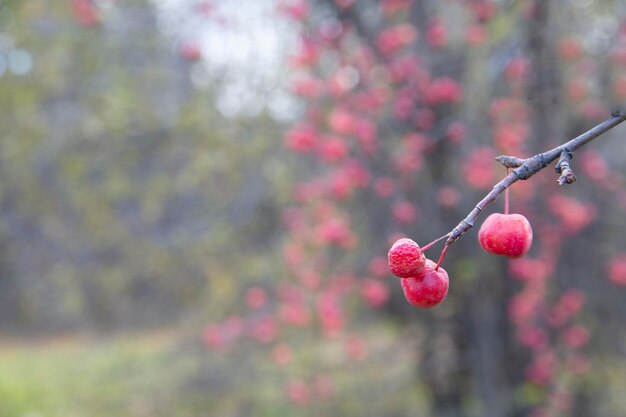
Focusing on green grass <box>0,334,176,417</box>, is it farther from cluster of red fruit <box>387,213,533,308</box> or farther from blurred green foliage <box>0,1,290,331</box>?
cluster of red fruit <box>387,213,533,308</box>

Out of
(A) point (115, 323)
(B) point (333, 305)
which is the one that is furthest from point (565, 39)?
(A) point (115, 323)

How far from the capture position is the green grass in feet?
24.4

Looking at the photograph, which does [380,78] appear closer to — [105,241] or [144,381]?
[105,241]

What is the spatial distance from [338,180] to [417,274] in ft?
9.77

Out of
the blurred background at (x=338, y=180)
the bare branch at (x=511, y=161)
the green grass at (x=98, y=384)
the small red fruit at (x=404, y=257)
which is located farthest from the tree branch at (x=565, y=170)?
the green grass at (x=98, y=384)

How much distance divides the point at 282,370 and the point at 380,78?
314 cm

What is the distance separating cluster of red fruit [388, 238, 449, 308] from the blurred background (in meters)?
1.99

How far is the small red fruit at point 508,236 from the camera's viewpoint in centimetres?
92

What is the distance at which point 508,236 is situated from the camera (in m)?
0.92

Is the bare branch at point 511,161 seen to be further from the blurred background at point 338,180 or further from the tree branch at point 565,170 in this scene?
the blurred background at point 338,180

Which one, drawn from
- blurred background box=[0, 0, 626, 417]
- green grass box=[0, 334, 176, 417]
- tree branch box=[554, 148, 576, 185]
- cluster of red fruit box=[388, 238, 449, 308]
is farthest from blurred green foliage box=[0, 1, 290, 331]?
tree branch box=[554, 148, 576, 185]

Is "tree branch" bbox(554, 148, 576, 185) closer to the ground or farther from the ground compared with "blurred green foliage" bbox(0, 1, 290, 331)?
closer to the ground

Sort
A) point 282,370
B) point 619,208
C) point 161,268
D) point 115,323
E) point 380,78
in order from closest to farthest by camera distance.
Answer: point 380,78 → point 619,208 → point 161,268 → point 282,370 → point 115,323

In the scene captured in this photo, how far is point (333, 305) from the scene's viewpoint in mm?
4137
